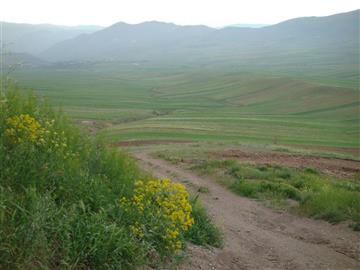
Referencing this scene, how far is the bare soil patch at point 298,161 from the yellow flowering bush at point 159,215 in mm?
14196

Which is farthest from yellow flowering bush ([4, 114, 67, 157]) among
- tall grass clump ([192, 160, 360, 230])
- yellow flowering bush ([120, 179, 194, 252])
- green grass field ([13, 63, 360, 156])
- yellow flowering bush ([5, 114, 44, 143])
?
tall grass clump ([192, 160, 360, 230])

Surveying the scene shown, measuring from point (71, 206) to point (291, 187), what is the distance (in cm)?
1035

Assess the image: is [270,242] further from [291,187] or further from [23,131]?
[23,131]

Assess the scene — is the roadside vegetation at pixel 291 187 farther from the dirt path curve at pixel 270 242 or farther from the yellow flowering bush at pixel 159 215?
the yellow flowering bush at pixel 159 215

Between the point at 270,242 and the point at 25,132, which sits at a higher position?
the point at 25,132

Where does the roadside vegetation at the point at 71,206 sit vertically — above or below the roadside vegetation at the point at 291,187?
above

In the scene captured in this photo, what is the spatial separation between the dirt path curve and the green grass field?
11.3ft

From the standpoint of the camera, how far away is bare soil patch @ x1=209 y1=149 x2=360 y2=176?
21.1 metres

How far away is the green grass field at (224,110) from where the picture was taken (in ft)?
135

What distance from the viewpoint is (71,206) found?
630cm

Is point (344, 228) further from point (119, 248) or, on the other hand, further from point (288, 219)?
point (119, 248)

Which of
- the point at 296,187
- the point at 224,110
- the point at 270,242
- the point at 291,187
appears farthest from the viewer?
the point at 224,110

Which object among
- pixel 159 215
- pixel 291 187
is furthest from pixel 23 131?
pixel 291 187

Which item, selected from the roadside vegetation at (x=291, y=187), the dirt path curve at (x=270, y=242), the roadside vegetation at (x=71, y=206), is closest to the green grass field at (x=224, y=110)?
the roadside vegetation at (x=71, y=206)
